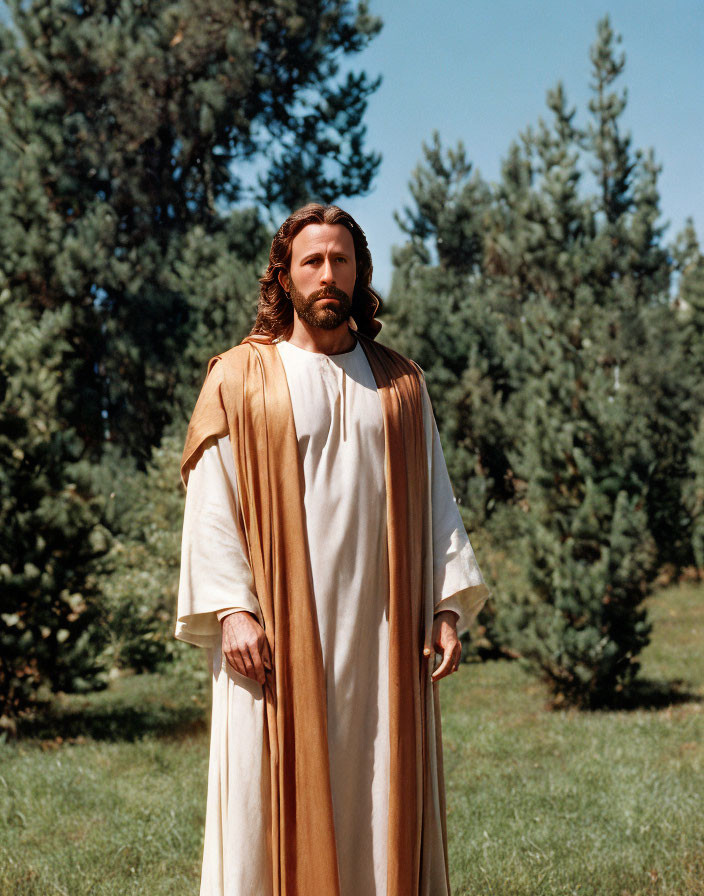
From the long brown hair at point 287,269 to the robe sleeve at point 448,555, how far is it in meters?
0.36

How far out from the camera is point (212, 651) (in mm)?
2623

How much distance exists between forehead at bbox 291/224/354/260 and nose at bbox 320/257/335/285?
0.11ft

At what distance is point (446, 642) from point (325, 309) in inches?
39.5

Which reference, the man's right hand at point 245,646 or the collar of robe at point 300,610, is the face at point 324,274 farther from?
the man's right hand at point 245,646

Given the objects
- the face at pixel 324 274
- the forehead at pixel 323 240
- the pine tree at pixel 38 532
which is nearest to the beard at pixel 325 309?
the face at pixel 324 274

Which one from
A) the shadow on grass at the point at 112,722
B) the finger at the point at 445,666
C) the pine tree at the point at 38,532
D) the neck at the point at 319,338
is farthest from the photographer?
the shadow on grass at the point at 112,722

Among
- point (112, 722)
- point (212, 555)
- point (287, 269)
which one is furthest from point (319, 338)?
point (112, 722)

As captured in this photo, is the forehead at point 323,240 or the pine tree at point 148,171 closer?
the forehead at point 323,240

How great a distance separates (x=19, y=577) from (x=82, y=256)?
8.62m

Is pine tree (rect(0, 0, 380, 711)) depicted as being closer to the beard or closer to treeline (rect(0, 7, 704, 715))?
treeline (rect(0, 7, 704, 715))

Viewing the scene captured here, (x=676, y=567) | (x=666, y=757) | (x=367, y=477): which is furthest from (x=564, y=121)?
(x=367, y=477)

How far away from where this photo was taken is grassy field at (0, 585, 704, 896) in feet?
13.3

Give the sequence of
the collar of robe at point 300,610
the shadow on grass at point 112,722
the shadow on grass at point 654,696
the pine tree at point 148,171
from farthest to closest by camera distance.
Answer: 1. the pine tree at point 148,171
2. the shadow on grass at point 654,696
3. the shadow on grass at point 112,722
4. the collar of robe at point 300,610

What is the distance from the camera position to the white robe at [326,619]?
2.42m
